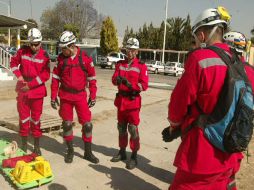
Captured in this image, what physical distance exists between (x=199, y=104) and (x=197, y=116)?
100 mm

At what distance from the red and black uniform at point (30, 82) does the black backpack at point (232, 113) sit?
12.4 ft

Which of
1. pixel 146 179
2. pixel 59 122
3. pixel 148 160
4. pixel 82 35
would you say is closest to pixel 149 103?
pixel 59 122

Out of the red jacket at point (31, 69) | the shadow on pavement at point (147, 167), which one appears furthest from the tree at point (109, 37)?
the red jacket at point (31, 69)

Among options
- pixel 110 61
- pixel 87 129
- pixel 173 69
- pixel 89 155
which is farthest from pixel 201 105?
pixel 110 61

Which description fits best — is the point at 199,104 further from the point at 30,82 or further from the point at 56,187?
the point at 30,82

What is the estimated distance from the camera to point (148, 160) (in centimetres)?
555

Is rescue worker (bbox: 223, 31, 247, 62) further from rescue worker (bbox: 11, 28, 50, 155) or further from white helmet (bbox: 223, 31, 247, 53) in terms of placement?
rescue worker (bbox: 11, 28, 50, 155)

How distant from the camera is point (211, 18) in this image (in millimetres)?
2408

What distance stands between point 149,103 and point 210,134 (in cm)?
907

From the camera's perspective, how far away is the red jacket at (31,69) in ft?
17.6

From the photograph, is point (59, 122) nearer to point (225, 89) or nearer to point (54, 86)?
point (54, 86)

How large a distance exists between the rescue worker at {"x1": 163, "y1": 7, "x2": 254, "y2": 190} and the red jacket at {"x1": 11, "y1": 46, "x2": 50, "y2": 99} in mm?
3502

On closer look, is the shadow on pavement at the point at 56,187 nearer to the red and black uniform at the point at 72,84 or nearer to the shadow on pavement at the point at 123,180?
the shadow on pavement at the point at 123,180

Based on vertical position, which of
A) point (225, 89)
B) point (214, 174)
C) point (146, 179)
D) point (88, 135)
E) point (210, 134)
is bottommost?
point (146, 179)
